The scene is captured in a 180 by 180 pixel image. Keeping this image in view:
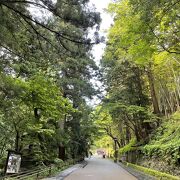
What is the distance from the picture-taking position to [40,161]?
1669cm

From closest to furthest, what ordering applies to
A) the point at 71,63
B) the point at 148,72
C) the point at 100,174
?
the point at 71,63 → the point at 100,174 → the point at 148,72

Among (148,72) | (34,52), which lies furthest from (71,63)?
(148,72)

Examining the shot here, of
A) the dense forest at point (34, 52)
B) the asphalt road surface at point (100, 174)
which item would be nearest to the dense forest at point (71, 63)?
the dense forest at point (34, 52)

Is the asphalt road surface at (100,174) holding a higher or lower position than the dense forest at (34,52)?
lower

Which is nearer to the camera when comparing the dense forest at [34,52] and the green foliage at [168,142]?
the dense forest at [34,52]

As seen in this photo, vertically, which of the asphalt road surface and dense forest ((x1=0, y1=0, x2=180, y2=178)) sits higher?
dense forest ((x1=0, y1=0, x2=180, y2=178))

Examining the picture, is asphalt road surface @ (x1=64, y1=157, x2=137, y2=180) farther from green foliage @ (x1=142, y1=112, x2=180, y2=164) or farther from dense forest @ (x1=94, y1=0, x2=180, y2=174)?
green foliage @ (x1=142, y1=112, x2=180, y2=164)

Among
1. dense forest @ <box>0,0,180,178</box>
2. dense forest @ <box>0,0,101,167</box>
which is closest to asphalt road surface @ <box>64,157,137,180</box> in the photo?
dense forest @ <box>0,0,180,178</box>

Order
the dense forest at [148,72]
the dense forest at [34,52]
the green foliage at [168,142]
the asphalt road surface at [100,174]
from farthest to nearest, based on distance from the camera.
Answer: the asphalt road surface at [100,174], the green foliage at [168,142], the dense forest at [148,72], the dense forest at [34,52]

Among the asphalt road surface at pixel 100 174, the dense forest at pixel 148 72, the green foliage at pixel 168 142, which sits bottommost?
the asphalt road surface at pixel 100 174

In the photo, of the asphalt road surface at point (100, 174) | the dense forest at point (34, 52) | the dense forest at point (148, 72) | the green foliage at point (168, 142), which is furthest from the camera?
the asphalt road surface at point (100, 174)

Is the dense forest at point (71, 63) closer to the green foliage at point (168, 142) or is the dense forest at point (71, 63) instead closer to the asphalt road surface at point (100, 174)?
the green foliage at point (168, 142)

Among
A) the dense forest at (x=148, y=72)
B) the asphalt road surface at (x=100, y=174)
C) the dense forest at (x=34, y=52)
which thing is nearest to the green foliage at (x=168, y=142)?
the dense forest at (x=148, y=72)

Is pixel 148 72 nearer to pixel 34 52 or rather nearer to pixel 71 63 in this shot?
pixel 71 63
